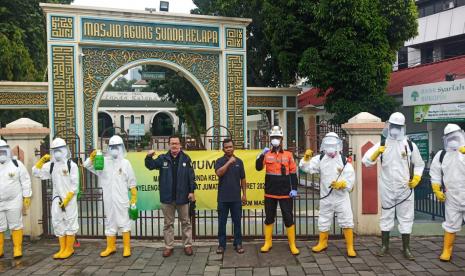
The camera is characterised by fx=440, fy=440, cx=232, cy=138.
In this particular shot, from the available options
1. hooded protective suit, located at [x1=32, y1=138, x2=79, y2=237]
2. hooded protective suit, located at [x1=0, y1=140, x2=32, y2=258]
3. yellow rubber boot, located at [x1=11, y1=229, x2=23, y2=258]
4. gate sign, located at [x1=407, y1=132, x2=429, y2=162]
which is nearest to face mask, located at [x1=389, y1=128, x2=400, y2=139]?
hooded protective suit, located at [x1=32, y1=138, x2=79, y2=237]

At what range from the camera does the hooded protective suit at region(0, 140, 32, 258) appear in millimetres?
6066

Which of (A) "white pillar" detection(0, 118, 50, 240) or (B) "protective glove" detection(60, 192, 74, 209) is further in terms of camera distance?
(A) "white pillar" detection(0, 118, 50, 240)

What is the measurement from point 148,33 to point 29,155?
5.99 m

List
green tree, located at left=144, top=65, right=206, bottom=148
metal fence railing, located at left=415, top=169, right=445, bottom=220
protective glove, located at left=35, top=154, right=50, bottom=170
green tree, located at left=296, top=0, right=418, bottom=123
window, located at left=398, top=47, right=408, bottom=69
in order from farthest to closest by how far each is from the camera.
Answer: window, located at left=398, top=47, right=408, bottom=69, green tree, located at left=144, top=65, right=206, bottom=148, green tree, located at left=296, top=0, right=418, bottom=123, metal fence railing, located at left=415, top=169, right=445, bottom=220, protective glove, located at left=35, top=154, right=50, bottom=170

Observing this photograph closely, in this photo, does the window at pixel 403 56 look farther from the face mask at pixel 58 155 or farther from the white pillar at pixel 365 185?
the face mask at pixel 58 155

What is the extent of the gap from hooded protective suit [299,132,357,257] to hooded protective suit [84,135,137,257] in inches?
100

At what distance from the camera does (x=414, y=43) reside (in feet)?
93.9

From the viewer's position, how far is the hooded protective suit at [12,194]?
6066 millimetres

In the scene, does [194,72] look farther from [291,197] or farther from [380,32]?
[291,197]

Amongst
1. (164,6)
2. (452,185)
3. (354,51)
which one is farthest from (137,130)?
(452,185)

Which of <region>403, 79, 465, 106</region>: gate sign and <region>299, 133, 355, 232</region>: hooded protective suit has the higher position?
<region>403, 79, 465, 106</region>: gate sign

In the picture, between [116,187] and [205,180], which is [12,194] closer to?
[116,187]

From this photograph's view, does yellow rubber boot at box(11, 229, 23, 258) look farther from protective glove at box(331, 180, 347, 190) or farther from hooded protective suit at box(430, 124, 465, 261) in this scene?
hooded protective suit at box(430, 124, 465, 261)

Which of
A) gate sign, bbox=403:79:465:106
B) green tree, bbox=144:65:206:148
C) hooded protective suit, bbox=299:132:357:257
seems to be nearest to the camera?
hooded protective suit, bbox=299:132:357:257
